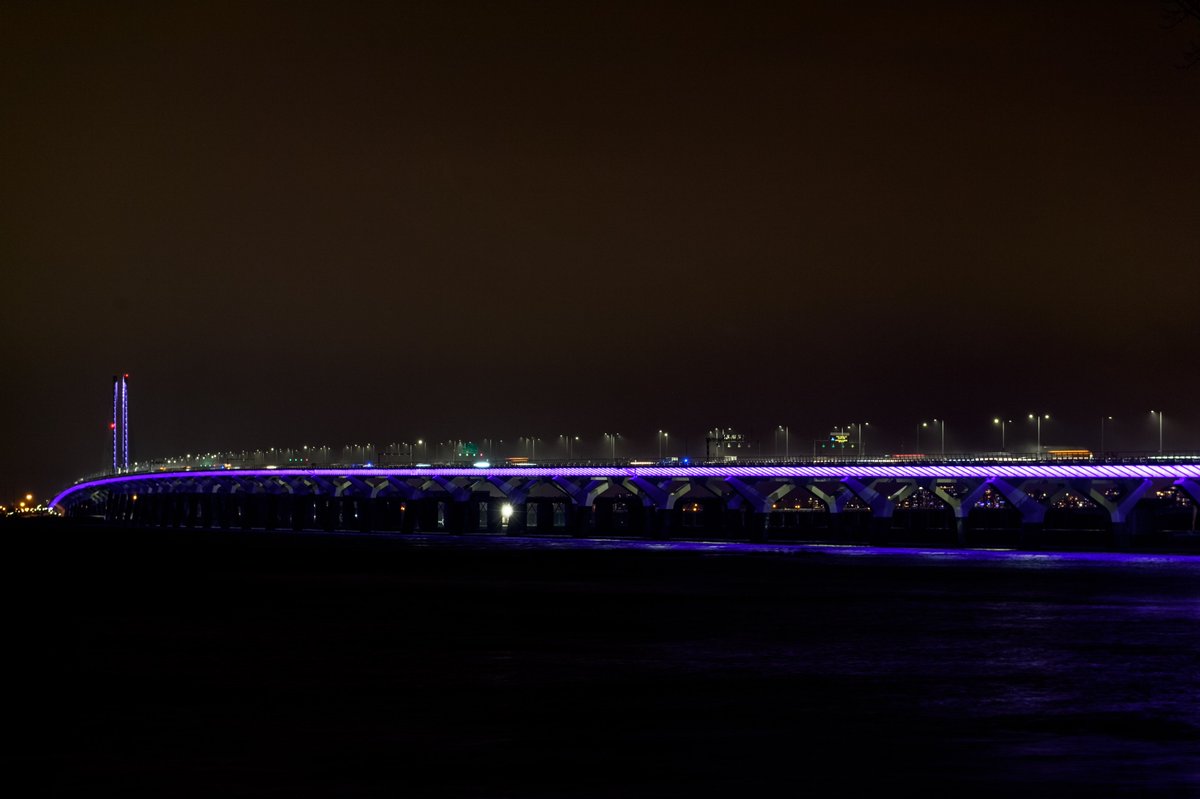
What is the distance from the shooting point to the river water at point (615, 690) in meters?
19.6

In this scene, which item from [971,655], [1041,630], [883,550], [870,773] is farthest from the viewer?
[883,550]

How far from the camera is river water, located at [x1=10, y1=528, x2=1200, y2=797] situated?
64.4ft

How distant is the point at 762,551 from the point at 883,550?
8863 mm

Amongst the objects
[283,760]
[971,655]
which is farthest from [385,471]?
[283,760]

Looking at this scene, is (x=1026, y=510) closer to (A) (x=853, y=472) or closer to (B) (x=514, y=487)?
(A) (x=853, y=472)

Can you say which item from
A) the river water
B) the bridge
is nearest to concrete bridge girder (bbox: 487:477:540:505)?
the bridge

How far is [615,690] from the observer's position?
94.1ft

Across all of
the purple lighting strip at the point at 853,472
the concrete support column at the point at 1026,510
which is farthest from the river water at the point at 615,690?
the concrete support column at the point at 1026,510

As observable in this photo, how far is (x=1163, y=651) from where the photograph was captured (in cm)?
3647

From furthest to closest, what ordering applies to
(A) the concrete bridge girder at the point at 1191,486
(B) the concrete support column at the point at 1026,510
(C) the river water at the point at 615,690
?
(B) the concrete support column at the point at 1026,510
(A) the concrete bridge girder at the point at 1191,486
(C) the river water at the point at 615,690

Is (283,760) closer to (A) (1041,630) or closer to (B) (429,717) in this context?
(B) (429,717)

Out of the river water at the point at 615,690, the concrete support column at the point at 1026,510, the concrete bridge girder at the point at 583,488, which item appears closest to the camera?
the river water at the point at 615,690

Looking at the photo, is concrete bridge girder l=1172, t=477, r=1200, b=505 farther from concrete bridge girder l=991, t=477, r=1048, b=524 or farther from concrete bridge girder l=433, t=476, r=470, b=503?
concrete bridge girder l=433, t=476, r=470, b=503

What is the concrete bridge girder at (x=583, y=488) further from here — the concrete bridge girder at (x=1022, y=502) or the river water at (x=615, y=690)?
the river water at (x=615, y=690)
